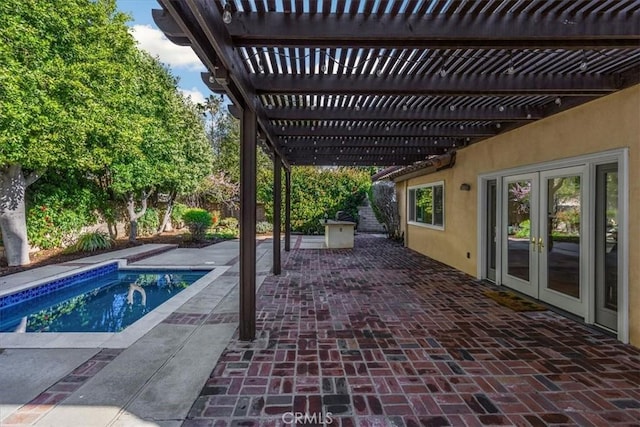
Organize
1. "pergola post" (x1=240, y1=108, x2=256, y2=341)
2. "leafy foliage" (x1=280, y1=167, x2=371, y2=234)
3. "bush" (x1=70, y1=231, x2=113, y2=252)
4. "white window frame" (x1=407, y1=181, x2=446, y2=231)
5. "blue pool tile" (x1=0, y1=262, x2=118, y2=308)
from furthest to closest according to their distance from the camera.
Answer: "leafy foliage" (x1=280, y1=167, x2=371, y2=234), "bush" (x1=70, y1=231, x2=113, y2=252), "white window frame" (x1=407, y1=181, x2=446, y2=231), "blue pool tile" (x1=0, y1=262, x2=118, y2=308), "pergola post" (x1=240, y1=108, x2=256, y2=341)

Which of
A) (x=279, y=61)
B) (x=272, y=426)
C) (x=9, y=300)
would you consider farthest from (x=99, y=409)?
(x=9, y=300)

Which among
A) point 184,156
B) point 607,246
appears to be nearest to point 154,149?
point 184,156

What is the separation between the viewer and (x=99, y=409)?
2.48m

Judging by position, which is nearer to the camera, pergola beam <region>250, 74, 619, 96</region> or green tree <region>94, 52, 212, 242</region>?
pergola beam <region>250, 74, 619, 96</region>

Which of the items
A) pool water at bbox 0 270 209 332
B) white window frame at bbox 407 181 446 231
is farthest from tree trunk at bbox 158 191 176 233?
white window frame at bbox 407 181 446 231

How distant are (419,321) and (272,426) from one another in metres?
2.63

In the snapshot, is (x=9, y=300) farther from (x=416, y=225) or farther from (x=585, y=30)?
(x=416, y=225)

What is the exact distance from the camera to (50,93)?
691 cm

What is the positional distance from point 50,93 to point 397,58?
718 centimetres

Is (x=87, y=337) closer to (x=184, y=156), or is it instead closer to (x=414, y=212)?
(x=414, y=212)

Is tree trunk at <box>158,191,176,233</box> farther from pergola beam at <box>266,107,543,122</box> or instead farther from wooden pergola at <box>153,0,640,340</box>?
pergola beam at <box>266,107,543,122</box>

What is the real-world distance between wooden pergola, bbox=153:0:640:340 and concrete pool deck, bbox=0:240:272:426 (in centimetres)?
73

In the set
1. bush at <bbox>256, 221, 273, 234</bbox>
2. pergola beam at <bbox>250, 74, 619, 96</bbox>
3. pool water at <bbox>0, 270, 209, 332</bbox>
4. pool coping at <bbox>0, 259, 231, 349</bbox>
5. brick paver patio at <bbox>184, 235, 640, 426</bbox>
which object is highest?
pergola beam at <bbox>250, 74, 619, 96</bbox>

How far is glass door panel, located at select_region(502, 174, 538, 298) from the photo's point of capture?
5455mm
